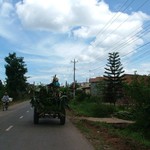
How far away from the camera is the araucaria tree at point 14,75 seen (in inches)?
3465

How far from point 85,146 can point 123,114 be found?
16.8 meters

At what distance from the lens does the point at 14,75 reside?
8769cm

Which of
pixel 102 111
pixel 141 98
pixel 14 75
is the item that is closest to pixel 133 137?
pixel 141 98

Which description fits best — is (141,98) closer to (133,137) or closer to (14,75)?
(133,137)

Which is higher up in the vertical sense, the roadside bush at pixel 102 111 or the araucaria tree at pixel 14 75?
the araucaria tree at pixel 14 75

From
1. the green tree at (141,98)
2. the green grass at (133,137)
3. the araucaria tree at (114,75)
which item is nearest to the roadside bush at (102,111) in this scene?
the green grass at (133,137)

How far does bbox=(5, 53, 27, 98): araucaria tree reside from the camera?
8800 cm

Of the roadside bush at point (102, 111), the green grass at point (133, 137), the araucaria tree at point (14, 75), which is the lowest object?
the green grass at point (133, 137)

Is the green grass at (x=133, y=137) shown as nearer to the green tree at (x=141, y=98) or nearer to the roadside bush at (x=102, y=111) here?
the green tree at (x=141, y=98)

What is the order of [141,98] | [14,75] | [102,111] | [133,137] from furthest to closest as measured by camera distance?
[14,75]
[102,111]
[141,98]
[133,137]

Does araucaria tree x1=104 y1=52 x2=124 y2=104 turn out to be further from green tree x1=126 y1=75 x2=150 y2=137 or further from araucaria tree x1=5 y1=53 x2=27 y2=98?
green tree x1=126 y1=75 x2=150 y2=137

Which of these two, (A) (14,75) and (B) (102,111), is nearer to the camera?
(B) (102,111)

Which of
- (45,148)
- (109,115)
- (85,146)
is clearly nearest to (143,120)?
(85,146)

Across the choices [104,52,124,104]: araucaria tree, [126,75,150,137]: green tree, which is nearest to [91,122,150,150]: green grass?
[126,75,150,137]: green tree
